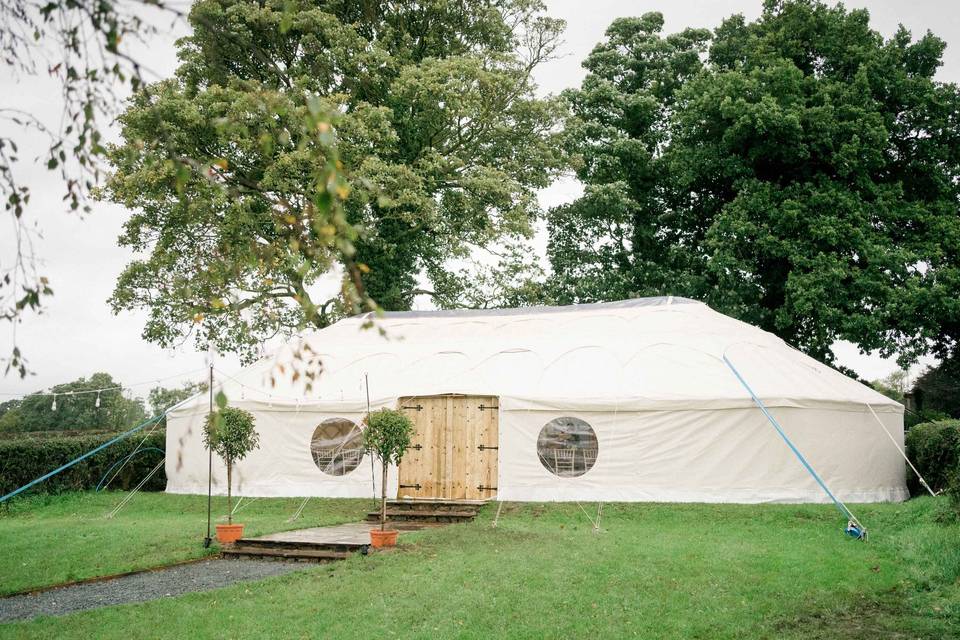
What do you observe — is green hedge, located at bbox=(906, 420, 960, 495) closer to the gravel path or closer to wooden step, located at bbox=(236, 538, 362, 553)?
wooden step, located at bbox=(236, 538, 362, 553)

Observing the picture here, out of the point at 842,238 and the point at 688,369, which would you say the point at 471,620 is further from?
the point at 842,238

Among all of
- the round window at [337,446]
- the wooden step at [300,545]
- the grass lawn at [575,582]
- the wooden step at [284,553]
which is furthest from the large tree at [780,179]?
the wooden step at [284,553]

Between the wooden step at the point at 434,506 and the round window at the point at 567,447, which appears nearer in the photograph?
the wooden step at the point at 434,506

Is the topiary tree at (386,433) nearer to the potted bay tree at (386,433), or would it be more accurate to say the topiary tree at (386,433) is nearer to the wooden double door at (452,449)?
the potted bay tree at (386,433)

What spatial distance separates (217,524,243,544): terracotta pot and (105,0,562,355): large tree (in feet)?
22.4

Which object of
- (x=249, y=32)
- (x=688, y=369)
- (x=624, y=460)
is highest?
(x=249, y=32)

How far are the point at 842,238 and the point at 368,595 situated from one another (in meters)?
15.4

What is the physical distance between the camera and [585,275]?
21.8 meters

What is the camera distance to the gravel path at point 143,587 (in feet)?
23.3

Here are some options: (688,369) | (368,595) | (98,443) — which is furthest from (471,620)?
(98,443)

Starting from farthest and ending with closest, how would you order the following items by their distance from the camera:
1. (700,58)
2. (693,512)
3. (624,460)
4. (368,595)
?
(700,58), (624,460), (693,512), (368,595)

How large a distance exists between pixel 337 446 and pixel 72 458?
5.31 m

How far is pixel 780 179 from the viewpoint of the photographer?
2059 cm

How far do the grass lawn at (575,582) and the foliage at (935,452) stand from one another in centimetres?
127
